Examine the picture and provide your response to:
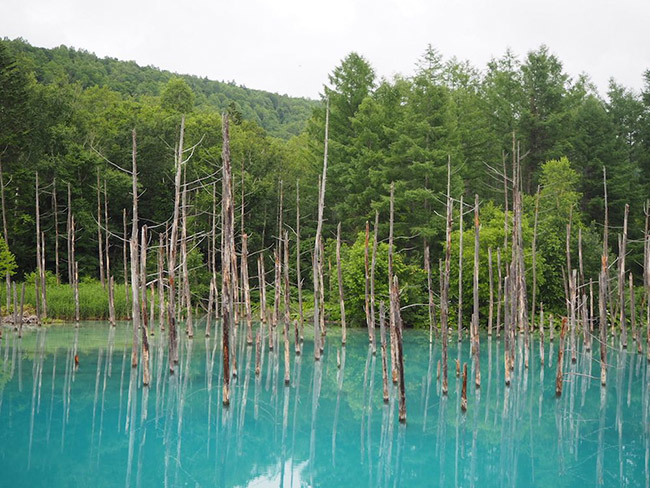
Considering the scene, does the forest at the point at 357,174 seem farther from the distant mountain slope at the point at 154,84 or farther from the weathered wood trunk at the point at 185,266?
the distant mountain slope at the point at 154,84

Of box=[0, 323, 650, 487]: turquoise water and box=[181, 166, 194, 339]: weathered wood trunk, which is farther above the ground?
box=[181, 166, 194, 339]: weathered wood trunk

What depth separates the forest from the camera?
29.6m

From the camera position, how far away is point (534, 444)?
11695mm

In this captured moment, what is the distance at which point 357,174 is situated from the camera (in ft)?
108

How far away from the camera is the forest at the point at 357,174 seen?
29.6 meters

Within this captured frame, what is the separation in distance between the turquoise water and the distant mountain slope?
35.8m

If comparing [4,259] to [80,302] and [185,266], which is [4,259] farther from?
[185,266]

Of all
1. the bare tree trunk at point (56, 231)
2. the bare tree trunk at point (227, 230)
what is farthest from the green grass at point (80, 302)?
the bare tree trunk at point (227, 230)

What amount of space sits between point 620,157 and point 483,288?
16.4 m

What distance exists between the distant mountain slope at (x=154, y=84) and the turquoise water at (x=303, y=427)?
35754 mm

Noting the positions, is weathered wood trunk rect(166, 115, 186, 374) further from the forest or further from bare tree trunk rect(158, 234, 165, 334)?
the forest

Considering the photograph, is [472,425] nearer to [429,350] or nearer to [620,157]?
[429,350]

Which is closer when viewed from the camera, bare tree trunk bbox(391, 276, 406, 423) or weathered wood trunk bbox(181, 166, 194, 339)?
bare tree trunk bbox(391, 276, 406, 423)

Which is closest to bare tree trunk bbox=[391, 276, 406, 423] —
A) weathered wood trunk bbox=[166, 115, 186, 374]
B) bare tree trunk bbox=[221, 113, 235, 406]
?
bare tree trunk bbox=[221, 113, 235, 406]
